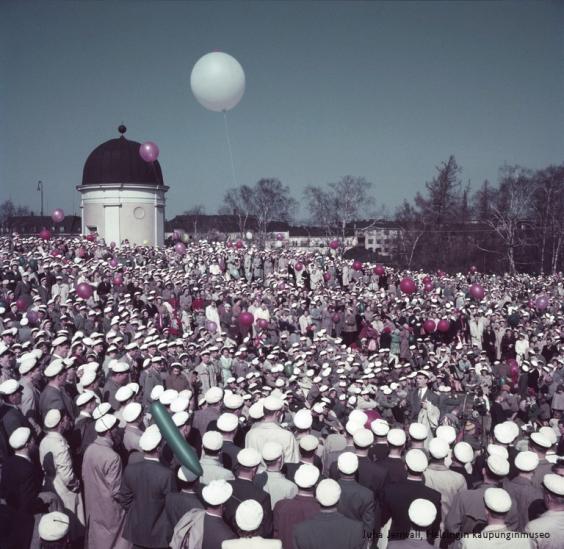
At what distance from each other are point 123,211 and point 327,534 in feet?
115

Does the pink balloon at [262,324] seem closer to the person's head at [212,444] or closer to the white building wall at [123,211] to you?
the person's head at [212,444]

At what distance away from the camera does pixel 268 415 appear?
6500 mm

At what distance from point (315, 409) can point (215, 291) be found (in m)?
11.6

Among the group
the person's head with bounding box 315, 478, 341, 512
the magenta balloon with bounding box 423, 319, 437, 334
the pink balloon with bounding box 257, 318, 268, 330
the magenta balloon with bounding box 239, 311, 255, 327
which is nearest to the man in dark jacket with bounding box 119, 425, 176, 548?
the person's head with bounding box 315, 478, 341, 512

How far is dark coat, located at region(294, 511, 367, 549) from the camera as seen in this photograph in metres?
4.14

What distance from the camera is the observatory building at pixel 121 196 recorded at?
1446 inches

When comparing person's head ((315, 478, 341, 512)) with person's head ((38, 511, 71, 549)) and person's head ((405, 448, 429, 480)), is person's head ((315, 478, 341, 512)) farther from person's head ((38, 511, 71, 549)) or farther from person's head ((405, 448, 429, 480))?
person's head ((38, 511, 71, 549))

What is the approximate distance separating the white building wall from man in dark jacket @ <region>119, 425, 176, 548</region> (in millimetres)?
32530

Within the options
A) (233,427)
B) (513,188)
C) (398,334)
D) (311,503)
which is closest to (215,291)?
(398,334)

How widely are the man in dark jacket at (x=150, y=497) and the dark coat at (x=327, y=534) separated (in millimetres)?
1444

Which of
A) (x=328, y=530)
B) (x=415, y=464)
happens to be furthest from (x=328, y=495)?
(x=415, y=464)

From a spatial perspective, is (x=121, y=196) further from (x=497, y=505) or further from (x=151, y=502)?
(x=497, y=505)

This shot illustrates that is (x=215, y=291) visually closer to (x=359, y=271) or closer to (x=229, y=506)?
(x=359, y=271)

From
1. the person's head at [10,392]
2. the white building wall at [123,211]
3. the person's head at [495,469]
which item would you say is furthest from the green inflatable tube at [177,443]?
the white building wall at [123,211]
